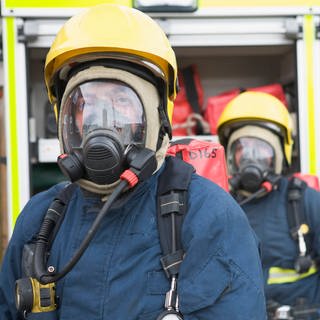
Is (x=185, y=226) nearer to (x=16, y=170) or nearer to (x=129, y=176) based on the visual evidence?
(x=129, y=176)

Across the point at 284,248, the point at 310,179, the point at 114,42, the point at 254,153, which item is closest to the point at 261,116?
the point at 254,153

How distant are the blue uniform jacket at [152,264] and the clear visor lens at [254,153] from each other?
5.78ft

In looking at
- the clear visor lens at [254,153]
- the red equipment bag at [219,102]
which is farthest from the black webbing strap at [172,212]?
the red equipment bag at [219,102]

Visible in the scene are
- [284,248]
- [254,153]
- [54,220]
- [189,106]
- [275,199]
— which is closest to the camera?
[54,220]

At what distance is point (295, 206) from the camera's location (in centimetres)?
324

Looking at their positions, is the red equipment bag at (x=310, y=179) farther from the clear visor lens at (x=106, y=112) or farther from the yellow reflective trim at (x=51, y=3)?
the clear visor lens at (x=106, y=112)

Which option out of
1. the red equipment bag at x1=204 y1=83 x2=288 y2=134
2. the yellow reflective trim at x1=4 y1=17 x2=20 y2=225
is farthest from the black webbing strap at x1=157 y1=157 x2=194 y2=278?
the red equipment bag at x1=204 y1=83 x2=288 y2=134

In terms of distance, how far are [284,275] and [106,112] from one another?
6.17 ft

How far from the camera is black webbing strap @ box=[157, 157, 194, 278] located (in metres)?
1.58

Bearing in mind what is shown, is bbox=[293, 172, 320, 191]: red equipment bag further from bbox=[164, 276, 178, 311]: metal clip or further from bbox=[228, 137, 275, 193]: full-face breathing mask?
bbox=[164, 276, 178, 311]: metal clip

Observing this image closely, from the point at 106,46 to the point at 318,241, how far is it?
73.0 inches

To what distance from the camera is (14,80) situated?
3.10m

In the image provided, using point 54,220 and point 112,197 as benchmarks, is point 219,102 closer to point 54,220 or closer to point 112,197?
point 54,220

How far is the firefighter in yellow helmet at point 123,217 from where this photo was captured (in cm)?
156
